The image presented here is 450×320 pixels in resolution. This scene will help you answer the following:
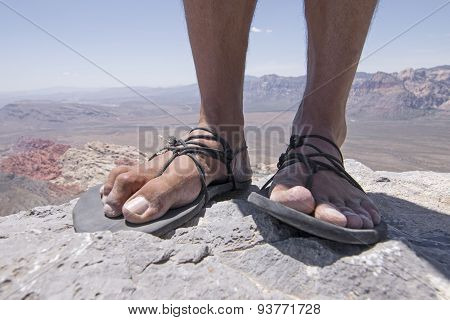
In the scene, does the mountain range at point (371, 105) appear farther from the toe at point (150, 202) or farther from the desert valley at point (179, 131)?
the toe at point (150, 202)

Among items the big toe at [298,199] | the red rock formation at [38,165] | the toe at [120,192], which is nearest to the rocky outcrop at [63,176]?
the red rock formation at [38,165]

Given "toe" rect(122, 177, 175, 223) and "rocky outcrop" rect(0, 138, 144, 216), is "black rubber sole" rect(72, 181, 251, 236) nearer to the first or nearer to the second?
"toe" rect(122, 177, 175, 223)

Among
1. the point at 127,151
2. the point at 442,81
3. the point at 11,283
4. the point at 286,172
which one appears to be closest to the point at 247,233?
the point at 286,172

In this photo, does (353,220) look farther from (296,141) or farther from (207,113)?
(207,113)

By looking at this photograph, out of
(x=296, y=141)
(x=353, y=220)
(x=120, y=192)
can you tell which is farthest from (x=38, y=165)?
(x=353, y=220)

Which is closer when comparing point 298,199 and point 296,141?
point 298,199

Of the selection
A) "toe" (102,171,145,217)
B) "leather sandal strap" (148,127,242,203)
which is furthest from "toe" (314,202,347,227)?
"toe" (102,171,145,217)
